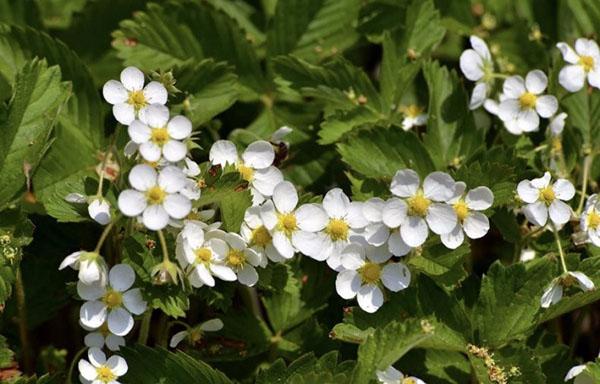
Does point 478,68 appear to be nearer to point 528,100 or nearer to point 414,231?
point 528,100

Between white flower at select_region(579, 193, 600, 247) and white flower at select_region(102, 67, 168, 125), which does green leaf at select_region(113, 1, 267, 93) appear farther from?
white flower at select_region(579, 193, 600, 247)

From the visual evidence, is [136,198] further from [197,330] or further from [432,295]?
[432,295]

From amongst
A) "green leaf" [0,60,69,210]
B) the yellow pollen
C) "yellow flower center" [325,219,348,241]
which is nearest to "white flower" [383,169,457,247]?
"yellow flower center" [325,219,348,241]

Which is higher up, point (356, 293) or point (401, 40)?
point (401, 40)

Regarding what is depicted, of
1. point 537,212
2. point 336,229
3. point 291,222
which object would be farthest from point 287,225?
point 537,212

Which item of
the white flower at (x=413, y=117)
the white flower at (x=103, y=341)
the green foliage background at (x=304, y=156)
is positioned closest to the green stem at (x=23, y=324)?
the green foliage background at (x=304, y=156)

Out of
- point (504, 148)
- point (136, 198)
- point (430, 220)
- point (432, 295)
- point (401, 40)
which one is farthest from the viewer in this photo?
point (401, 40)

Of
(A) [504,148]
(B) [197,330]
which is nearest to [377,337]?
(B) [197,330]
